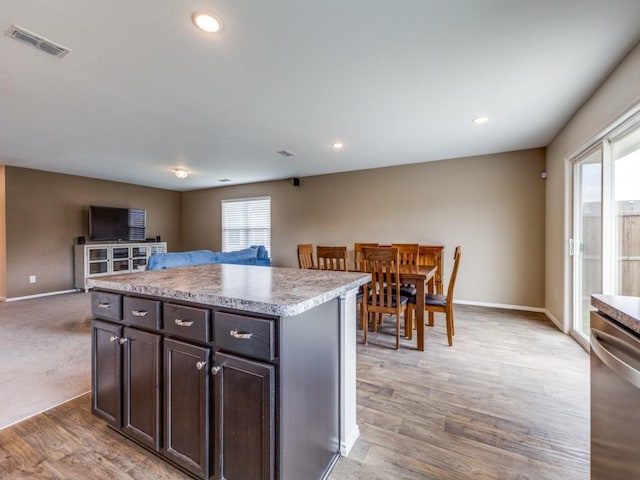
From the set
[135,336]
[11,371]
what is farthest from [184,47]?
[11,371]

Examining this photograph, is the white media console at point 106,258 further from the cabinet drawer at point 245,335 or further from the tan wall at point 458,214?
the cabinet drawer at point 245,335

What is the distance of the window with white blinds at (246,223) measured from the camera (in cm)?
671

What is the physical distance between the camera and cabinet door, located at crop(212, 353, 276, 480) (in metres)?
1.10

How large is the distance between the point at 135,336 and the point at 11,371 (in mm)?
1965

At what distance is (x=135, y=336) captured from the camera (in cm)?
149

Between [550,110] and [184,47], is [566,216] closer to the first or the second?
[550,110]

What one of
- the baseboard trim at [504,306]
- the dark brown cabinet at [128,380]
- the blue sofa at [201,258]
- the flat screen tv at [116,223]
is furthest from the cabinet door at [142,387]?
the flat screen tv at [116,223]

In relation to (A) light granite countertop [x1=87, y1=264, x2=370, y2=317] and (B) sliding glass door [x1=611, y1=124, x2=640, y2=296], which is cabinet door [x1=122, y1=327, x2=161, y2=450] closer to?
(A) light granite countertop [x1=87, y1=264, x2=370, y2=317]

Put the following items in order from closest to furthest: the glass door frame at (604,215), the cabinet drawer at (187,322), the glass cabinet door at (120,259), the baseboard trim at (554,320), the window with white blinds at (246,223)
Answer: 1. the cabinet drawer at (187,322)
2. the glass door frame at (604,215)
3. the baseboard trim at (554,320)
4. the glass cabinet door at (120,259)
5. the window with white blinds at (246,223)

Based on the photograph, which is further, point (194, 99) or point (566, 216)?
point (566, 216)

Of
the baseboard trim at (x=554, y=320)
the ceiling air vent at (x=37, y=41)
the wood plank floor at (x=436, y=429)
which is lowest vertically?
the wood plank floor at (x=436, y=429)

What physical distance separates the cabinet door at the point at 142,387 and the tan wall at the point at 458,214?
440 centimetres

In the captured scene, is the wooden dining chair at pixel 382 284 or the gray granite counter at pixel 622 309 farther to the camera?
the wooden dining chair at pixel 382 284

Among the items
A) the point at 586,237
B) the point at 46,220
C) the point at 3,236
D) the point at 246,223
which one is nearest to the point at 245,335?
the point at 586,237
